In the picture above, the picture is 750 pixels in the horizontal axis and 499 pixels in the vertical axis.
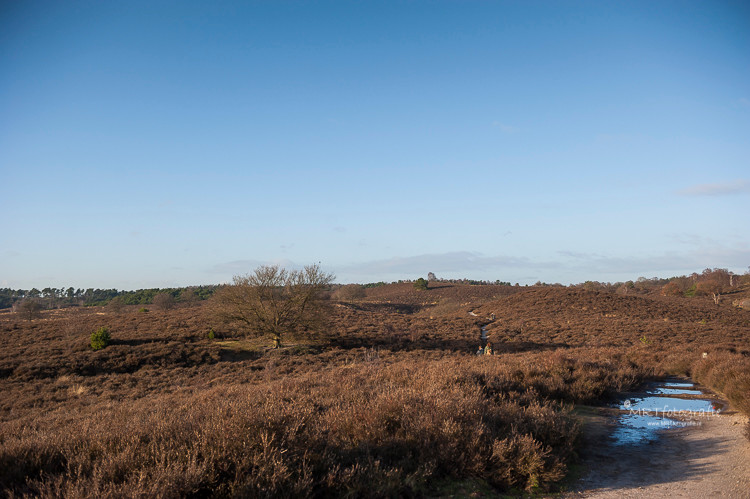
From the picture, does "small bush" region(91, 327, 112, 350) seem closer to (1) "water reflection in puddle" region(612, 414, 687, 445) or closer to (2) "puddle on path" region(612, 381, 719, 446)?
(2) "puddle on path" region(612, 381, 719, 446)

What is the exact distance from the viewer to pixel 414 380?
32.4ft

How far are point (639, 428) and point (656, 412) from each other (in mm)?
1965

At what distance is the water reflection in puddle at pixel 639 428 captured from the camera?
26.4 feet

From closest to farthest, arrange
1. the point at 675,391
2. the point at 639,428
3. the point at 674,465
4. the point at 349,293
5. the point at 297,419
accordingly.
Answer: the point at 297,419, the point at 674,465, the point at 639,428, the point at 675,391, the point at 349,293

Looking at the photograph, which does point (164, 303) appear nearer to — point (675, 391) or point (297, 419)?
point (675, 391)

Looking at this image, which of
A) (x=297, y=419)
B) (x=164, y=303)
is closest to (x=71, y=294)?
(x=164, y=303)

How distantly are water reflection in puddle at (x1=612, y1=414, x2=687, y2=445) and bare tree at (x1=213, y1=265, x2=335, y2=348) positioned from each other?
960 inches

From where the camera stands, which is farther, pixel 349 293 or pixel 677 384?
pixel 349 293

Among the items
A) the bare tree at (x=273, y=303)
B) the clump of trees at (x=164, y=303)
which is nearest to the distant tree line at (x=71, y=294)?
the clump of trees at (x=164, y=303)

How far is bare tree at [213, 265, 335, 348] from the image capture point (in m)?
31.1

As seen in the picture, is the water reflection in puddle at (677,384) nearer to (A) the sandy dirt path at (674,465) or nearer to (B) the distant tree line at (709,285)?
(A) the sandy dirt path at (674,465)

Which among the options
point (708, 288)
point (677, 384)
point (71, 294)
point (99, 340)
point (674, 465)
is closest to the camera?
point (674, 465)

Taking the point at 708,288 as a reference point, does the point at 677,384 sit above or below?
below

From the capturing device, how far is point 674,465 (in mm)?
6602
